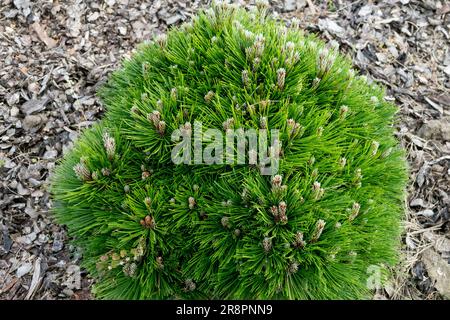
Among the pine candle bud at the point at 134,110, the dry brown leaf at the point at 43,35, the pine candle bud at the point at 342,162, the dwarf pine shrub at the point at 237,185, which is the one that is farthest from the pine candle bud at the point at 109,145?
the dry brown leaf at the point at 43,35

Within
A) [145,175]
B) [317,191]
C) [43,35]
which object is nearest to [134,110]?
[145,175]

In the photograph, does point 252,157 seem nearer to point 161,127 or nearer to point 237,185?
point 237,185

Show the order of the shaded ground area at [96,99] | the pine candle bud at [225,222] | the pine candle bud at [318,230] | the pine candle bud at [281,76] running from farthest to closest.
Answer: the shaded ground area at [96,99], the pine candle bud at [281,76], the pine candle bud at [225,222], the pine candle bud at [318,230]

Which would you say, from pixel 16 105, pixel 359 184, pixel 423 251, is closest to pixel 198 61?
pixel 359 184

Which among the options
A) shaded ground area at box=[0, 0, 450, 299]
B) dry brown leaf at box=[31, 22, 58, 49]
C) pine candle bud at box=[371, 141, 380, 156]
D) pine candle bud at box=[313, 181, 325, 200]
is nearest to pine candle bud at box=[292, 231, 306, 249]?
pine candle bud at box=[313, 181, 325, 200]

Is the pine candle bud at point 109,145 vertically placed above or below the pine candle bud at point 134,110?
below

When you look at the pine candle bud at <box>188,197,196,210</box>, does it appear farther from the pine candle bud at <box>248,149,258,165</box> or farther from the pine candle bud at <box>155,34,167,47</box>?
the pine candle bud at <box>155,34,167,47</box>

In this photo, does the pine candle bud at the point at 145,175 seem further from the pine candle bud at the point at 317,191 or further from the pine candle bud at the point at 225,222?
the pine candle bud at the point at 317,191
